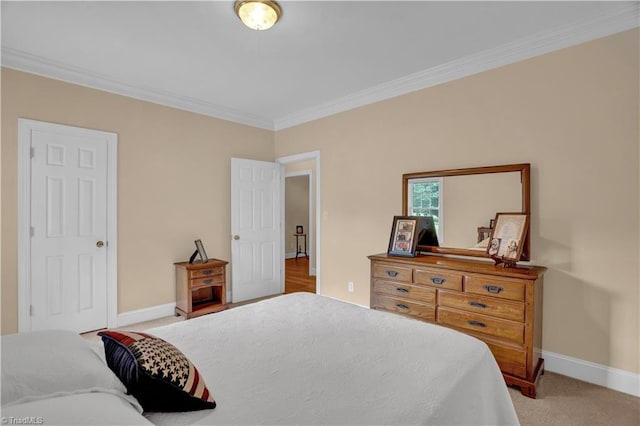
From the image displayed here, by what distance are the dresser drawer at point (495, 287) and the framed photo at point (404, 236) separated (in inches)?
25.2

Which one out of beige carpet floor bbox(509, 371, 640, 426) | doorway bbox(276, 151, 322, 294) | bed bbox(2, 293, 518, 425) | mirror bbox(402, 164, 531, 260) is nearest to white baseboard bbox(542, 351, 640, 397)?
beige carpet floor bbox(509, 371, 640, 426)

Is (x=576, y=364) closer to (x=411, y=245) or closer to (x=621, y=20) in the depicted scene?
(x=411, y=245)

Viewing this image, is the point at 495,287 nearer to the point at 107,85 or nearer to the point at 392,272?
the point at 392,272

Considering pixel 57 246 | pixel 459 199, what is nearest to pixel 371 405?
pixel 459 199

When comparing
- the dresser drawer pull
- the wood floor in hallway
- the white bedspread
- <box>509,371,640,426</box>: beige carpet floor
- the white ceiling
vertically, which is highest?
the white ceiling

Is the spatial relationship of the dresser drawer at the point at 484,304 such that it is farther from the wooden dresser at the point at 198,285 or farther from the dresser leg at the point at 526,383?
the wooden dresser at the point at 198,285

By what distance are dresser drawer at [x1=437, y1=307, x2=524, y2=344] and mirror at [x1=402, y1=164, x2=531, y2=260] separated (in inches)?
23.2

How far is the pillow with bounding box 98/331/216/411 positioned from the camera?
0.99 meters

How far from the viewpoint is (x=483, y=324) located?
8.06 feet

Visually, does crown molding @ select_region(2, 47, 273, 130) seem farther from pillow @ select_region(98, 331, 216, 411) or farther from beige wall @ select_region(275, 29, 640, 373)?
pillow @ select_region(98, 331, 216, 411)

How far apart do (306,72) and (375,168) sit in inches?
51.7

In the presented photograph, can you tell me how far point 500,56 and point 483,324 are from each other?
2.27 m

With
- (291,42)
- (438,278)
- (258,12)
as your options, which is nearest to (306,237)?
(438,278)

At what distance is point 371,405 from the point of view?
3.42 ft
